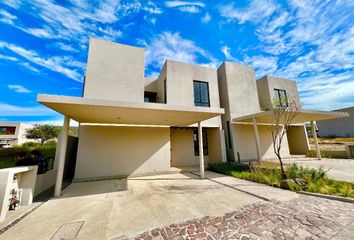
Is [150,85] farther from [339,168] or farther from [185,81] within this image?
[339,168]

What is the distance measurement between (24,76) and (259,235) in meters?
15.9

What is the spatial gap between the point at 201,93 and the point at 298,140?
12323 millimetres

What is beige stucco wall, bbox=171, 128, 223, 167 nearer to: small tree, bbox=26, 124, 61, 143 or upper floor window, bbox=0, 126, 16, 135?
small tree, bbox=26, 124, 61, 143

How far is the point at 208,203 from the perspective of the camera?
4.36 m

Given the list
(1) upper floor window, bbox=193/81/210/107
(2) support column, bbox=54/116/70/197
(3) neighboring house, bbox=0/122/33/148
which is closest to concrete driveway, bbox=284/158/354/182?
(1) upper floor window, bbox=193/81/210/107

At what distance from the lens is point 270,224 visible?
10.2ft

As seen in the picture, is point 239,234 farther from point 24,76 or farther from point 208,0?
point 24,76

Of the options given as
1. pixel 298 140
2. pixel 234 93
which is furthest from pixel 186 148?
pixel 298 140

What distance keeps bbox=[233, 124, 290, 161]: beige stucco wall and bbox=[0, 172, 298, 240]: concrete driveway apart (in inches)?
235

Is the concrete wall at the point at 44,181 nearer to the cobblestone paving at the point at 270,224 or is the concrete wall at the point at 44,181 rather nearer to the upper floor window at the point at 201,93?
the cobblestone paving at the point at 270,224

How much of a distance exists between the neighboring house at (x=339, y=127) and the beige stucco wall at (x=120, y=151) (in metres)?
33.0

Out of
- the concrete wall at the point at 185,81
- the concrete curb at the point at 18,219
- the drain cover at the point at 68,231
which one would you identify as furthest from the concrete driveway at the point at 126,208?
the concrete wall at the point at 185,81

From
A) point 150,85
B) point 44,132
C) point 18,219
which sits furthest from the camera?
point 44,132

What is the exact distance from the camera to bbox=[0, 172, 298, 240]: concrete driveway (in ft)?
10.1
